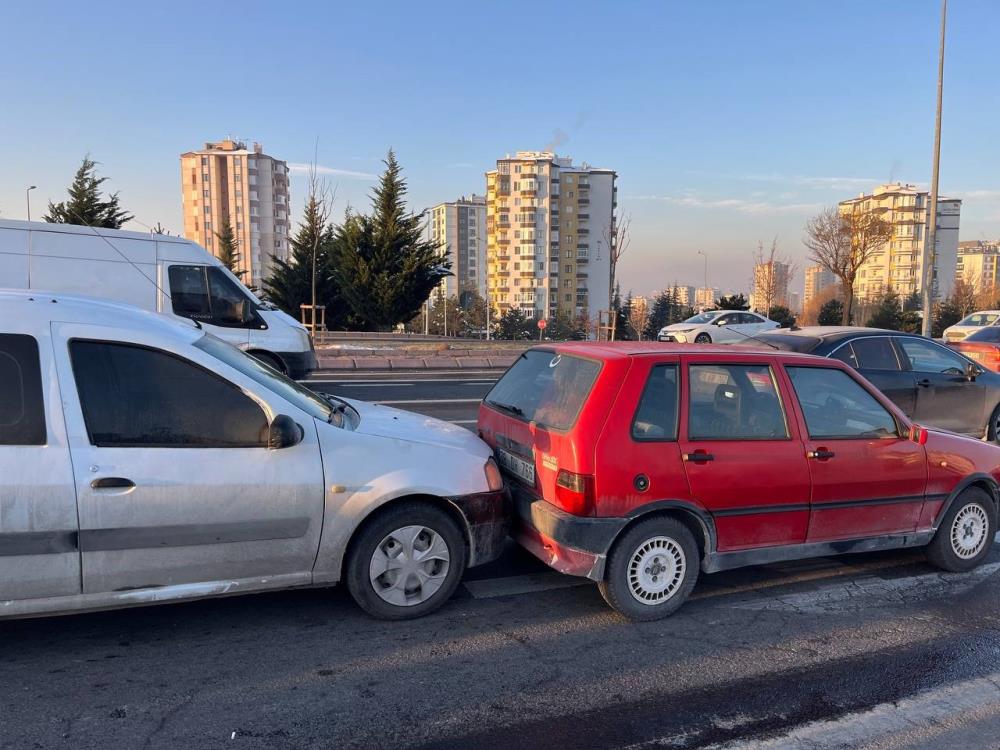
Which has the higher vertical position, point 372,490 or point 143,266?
point 143,266

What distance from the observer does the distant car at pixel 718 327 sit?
2706 cm

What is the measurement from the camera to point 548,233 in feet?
327

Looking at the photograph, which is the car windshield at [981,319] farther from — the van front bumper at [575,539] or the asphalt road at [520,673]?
the van front bumper at [575,539]

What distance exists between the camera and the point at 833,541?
4.60 m

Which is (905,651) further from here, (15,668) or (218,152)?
(218,152)

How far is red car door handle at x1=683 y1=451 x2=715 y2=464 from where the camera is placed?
414 centimetres

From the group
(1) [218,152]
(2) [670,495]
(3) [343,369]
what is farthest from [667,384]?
(1) [218,152]

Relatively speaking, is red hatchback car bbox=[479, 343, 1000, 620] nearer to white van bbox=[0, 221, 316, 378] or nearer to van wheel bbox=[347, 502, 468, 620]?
van wheel bbox=[347, 502, 468, 620]

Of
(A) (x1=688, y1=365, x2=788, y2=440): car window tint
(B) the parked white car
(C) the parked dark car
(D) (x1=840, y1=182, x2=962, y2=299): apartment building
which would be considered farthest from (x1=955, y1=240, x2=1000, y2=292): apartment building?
(B) the parked white car

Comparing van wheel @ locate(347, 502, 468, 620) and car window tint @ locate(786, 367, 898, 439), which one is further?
car window tint @ locate(786, 367, 898, 439)

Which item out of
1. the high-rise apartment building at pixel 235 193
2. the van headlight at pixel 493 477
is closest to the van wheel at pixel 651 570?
the van headlight at pixel 493 477

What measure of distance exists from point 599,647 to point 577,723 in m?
0.77

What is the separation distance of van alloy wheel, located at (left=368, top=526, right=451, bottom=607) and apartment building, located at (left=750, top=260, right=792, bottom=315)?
4320 centimetres

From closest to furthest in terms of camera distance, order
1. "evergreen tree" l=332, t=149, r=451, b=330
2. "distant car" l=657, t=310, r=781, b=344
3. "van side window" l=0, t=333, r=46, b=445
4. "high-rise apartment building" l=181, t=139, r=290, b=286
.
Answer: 1. "van side window" l=0, t=333, r=46, b=445
2. "distant car" l=657, t=310, r=781, b=344
3. "evergreen tree" l=332, t=149, r=451, b=330
4. "high-rise apartment building" l=181, t=139, r=290, b=286
